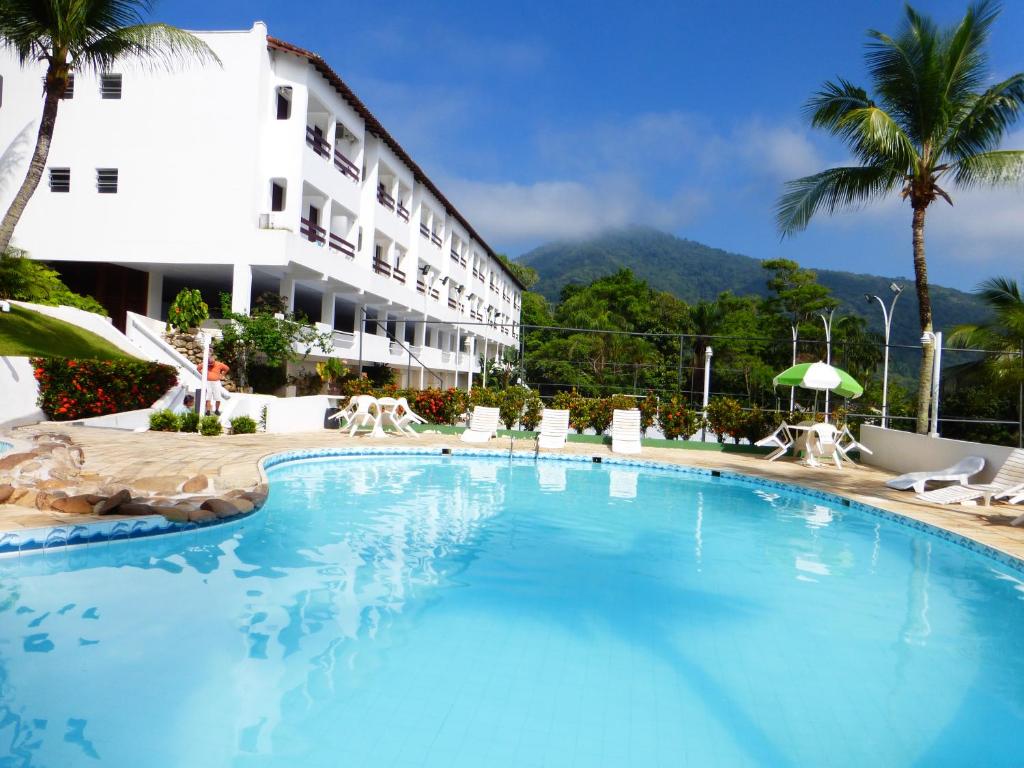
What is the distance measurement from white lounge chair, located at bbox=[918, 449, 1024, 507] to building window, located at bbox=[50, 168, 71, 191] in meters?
22.1

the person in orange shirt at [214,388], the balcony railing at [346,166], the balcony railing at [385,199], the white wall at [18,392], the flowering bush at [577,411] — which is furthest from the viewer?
the balcony railing at [385,199]

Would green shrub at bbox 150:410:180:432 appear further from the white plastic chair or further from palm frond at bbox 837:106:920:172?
palm frond at bbox 837:106:920:172

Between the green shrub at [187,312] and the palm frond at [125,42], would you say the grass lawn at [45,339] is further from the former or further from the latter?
the palm frond at [125,42]

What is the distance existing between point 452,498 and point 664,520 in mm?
2868

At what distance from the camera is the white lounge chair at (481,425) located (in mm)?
14828

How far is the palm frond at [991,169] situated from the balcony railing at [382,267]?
63.1 ft

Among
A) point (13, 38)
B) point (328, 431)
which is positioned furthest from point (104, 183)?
point (328, 431)

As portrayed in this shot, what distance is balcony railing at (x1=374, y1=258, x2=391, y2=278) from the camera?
86.8 ft

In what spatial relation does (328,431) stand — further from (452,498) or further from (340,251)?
(340,251)

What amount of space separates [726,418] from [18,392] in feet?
46.8

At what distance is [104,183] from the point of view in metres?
19.2

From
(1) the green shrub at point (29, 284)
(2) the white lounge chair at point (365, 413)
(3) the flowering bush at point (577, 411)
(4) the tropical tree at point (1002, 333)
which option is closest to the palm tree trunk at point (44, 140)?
(1) the green shrub at point (29, 284)

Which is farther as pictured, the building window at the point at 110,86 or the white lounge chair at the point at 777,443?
the building window at the point at 110,86

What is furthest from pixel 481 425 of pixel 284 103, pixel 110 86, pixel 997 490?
pixel 110 86
